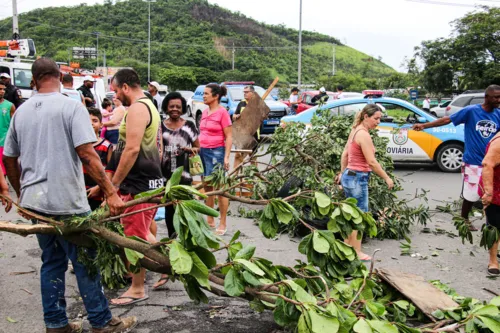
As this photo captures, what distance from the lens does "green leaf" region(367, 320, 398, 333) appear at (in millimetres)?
3021

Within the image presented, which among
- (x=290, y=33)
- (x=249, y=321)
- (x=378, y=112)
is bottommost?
(x=249, y=321)

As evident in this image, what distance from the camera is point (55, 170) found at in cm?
352

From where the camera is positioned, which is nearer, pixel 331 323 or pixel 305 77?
pixel 331 323

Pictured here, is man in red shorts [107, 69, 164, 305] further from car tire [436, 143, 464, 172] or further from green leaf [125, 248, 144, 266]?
car tire [436, 143, 464, 172]

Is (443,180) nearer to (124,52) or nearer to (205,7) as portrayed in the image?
(124,52)

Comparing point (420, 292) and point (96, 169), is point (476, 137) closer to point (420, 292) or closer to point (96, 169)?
point (420, 292)

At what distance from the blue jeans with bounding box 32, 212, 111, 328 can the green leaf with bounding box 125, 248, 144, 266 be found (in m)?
0.38

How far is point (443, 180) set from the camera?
1099 centimetres

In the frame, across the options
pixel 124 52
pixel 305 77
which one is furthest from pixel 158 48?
pixel 305 77

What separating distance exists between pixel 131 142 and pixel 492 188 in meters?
3.75

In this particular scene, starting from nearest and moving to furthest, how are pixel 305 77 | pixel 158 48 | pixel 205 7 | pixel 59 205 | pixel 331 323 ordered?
pixel 331 323
pixel 59 205
pixel 305 77
pixel 158 48
pixel 205 7

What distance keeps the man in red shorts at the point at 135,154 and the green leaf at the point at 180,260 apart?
1.20 meters

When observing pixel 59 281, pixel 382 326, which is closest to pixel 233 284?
pixel 382 326

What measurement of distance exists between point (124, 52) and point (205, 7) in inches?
1362
